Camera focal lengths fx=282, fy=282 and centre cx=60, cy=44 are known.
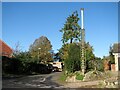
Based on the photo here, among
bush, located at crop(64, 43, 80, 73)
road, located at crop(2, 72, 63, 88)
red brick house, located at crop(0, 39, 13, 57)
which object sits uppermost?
red brick house, located at crop(0, 39, 13, 57)

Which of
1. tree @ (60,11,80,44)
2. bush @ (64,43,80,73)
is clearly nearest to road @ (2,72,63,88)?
bush @ (64,43,80,73)

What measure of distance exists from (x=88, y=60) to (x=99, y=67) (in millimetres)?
8859

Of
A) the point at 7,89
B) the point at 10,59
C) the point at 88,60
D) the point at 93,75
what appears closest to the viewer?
the point at 7,89

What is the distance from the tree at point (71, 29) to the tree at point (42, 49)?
2012 centimetres

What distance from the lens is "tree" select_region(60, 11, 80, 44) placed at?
176 ft

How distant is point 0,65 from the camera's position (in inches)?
1522

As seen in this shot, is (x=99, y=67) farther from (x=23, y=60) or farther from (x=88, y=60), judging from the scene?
(x=23, y=60)

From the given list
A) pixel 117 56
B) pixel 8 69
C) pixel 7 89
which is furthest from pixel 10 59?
pixel 7 89

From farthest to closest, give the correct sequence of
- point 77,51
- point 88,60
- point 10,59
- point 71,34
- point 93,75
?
point 71,34
point 10,59
point 88,60
point 77,51
point 93,75

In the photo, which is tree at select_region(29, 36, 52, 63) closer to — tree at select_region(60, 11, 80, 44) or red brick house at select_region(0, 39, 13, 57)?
red brick house at select_region(0, 39, 13, 57)

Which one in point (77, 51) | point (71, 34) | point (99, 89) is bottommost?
point (99, 89)

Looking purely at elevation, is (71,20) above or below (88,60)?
above

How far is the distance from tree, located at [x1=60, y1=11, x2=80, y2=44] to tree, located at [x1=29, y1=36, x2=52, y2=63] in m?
20.1

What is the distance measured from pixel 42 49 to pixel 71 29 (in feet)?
107
